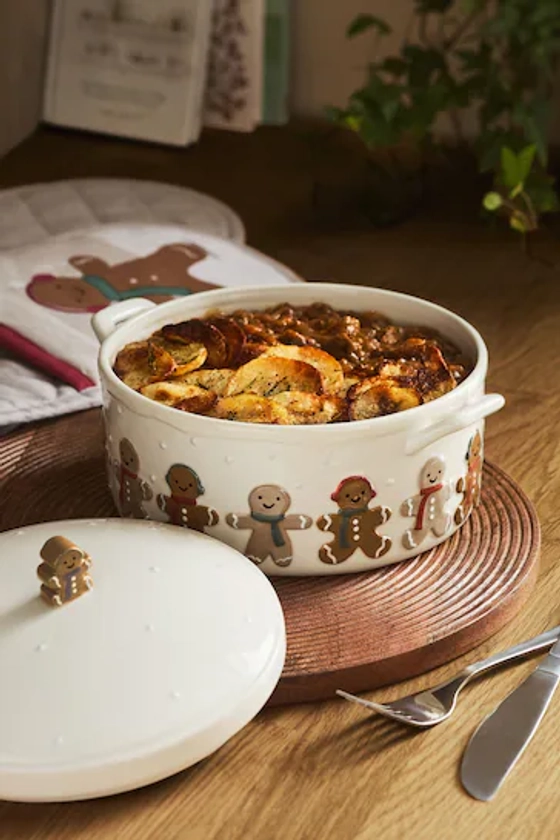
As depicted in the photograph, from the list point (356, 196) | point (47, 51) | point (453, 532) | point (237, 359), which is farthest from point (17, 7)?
point (453, 532)

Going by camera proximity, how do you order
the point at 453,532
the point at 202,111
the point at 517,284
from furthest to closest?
the point at 202,111 < the point at 517,284 < the point at 453,532

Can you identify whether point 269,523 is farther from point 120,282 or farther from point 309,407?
point 120,282

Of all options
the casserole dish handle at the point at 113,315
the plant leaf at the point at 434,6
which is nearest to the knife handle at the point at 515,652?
the casserole dish handle at the point at 113,315

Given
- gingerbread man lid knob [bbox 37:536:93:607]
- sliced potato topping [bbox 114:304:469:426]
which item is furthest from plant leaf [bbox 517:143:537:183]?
gingerbread man lid knob [bbox 37:536:93:607]

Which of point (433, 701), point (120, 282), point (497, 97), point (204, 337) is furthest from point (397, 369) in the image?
point (497, 97)

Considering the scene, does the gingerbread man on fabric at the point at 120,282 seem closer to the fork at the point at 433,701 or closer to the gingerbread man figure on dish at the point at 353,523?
the gingerbread man figure on dish at the point at 353,523

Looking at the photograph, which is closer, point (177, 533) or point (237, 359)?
point (177, 533)

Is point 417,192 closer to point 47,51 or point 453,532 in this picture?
point 47,51
